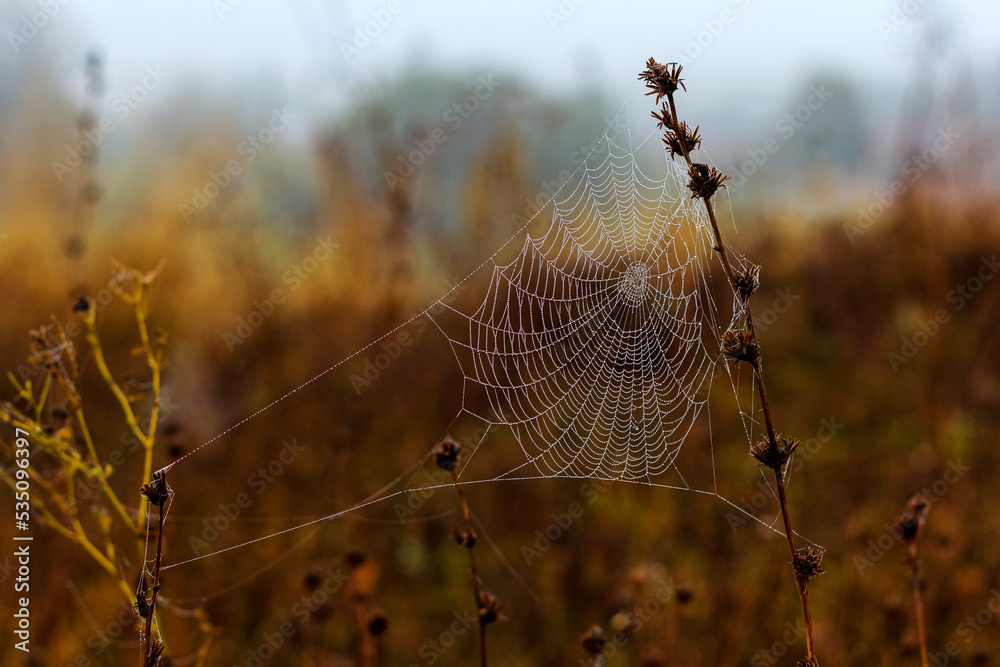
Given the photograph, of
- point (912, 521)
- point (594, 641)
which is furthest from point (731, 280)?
point (594, 641)

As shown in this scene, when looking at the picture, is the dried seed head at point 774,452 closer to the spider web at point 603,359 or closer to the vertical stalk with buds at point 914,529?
the vertical stalk with buds at point 914,529

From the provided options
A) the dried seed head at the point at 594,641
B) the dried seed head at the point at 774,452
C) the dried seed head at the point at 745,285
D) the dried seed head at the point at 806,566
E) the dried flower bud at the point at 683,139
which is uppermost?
the dried flower bud at the point at 683,139

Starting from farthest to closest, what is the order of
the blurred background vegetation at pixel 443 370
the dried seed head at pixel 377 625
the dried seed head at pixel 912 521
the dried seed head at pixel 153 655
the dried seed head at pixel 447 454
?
1. the blurred background vegetation at pixel 443 370
2. the dried seed head at pixel 377 625
3. the dried seed head at pixel 912 521
4. the dried seed head at pixel 447 454
5. the dried seed head at pixel 153 655

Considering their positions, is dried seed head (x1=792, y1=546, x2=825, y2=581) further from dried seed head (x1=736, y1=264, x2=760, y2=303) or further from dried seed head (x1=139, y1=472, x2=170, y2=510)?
dried seed head (x1=139, y1=472, x2=170, y2=510)

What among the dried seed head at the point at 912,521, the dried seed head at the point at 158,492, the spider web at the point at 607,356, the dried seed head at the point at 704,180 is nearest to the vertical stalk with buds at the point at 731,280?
the dried seed head at the point at 704,180

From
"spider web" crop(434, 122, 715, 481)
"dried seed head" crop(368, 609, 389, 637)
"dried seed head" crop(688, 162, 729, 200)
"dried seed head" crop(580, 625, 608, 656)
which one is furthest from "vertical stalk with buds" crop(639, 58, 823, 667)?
"spider web" crop(434, 122, 715, 481)

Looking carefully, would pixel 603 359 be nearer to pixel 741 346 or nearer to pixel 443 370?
pixel 443 370
